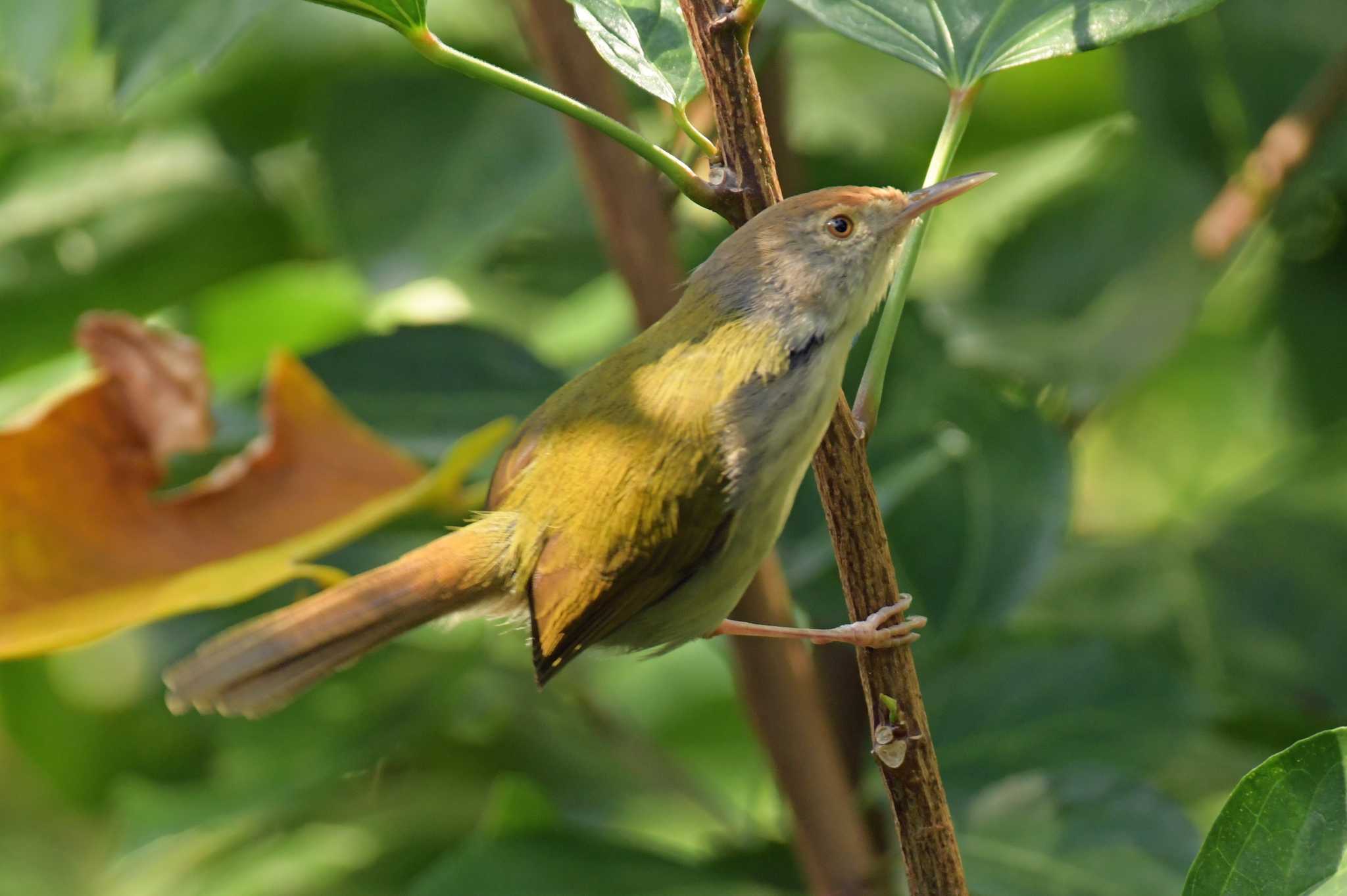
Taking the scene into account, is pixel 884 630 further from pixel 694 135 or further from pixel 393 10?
pixel 393 10

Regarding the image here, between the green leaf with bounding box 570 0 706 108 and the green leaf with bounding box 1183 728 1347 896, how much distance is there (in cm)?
59

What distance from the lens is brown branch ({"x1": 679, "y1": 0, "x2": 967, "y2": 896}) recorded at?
0.88 meters

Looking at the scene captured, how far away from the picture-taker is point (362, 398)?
1732mm

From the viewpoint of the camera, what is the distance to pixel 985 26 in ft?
3.33

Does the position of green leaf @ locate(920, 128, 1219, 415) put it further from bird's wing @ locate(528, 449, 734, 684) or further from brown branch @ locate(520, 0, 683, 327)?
bird's wing @ locate(528, 449, 734, 684)

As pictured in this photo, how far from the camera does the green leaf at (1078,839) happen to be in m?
1.44

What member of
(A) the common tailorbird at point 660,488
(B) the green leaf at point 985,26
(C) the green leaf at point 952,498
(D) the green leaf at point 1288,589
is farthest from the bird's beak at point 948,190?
(D) the green leaf at point 1288,589

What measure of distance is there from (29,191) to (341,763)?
3.12ft

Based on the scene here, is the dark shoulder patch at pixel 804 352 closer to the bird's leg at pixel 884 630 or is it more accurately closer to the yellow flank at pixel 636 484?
the yellow flank at pixel 636 484

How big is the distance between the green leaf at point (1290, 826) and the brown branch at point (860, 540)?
0.60ft

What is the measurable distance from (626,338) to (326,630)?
1022 mm

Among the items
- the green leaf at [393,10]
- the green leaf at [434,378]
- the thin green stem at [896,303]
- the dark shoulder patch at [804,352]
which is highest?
A: the green leaf at [393,10]

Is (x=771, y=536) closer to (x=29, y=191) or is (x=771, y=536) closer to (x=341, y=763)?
(x=341, y=763)

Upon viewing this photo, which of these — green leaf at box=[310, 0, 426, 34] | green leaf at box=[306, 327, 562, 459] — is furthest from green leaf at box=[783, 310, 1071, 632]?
green leaf at box=[310, 0, 426, 34]
